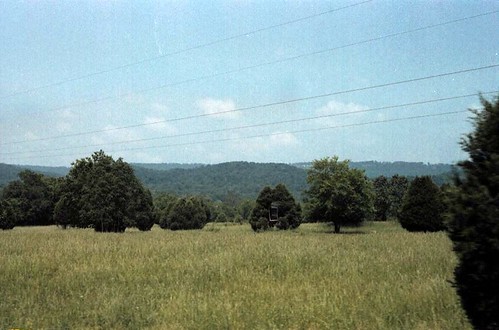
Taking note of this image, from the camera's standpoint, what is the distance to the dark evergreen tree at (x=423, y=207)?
3253 centimetres

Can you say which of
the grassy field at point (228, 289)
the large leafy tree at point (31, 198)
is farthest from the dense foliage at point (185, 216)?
the grassy field at point (228, 289)

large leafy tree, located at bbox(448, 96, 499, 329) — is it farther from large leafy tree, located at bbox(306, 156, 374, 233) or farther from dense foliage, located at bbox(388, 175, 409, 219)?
dense foliage, located at bbox(388, 175, 409, 219)

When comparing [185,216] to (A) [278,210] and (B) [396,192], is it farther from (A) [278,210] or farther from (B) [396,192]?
(B) [396,192]

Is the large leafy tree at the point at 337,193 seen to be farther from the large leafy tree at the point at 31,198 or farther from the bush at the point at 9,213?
the large leafy tree at the point at 31,198

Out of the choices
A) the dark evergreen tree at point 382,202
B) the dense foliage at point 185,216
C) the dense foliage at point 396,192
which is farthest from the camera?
the dark evergreen tree at point 382,202

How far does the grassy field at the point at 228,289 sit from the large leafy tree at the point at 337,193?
30.7 metres

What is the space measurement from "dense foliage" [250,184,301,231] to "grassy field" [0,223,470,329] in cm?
3153

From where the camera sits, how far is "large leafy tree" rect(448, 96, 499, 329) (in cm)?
411

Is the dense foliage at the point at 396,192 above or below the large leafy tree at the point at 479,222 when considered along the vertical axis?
above

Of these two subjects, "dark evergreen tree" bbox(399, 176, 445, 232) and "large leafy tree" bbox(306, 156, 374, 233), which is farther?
"large leafy tree" bbox(306, 156, 374, 233)

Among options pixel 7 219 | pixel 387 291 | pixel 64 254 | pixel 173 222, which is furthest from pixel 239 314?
pixel 7 219

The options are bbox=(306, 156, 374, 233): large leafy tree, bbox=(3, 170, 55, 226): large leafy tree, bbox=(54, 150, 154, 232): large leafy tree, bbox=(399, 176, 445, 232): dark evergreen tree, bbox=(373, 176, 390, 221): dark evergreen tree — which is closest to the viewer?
bbox=(399, 176, 445, 232): dark evergreen tree

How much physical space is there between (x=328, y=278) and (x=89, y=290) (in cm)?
568

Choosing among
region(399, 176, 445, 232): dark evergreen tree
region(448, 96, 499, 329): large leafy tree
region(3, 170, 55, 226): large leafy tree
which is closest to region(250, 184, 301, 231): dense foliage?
region(399, 176, 445, 232): dark evergreen tree
